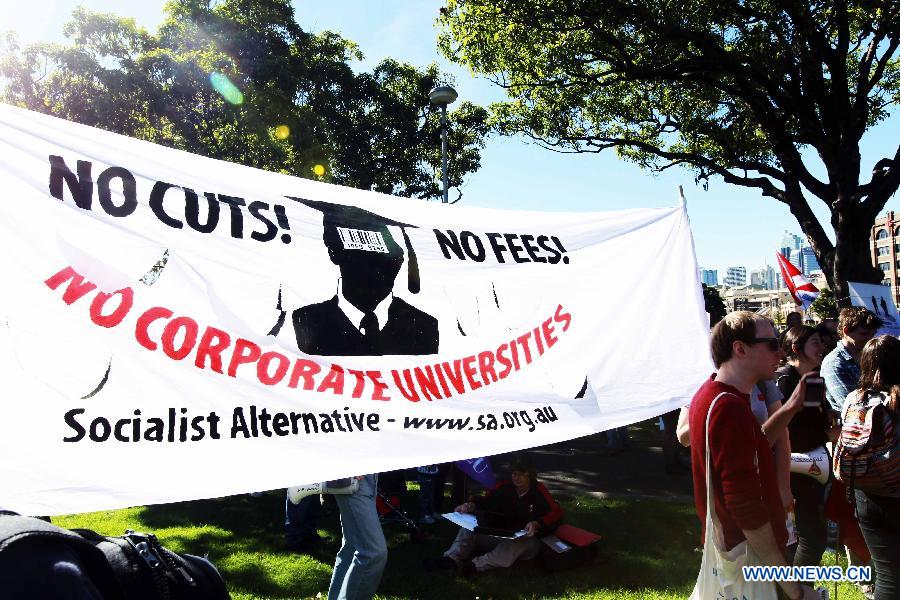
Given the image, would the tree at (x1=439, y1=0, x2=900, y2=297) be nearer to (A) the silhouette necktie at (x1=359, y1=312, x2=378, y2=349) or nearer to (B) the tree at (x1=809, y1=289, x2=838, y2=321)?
(B) the tree at (x1=809, y1=289, x2=838, y2=321)

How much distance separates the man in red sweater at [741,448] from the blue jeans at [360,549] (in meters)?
1.73

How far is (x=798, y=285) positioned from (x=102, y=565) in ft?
44.3

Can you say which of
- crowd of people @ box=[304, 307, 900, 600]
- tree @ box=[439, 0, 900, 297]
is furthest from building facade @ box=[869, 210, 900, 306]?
crowd of people @ box=[304, 307, 900, 600]

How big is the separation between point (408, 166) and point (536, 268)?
21.2 m

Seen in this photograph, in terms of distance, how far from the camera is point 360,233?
10.1 ft

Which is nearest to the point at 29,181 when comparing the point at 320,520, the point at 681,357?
the point at 681,357

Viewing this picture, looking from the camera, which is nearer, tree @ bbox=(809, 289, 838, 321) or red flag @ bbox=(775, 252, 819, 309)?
red flag @ bbox=(775, 252, 819, 309)

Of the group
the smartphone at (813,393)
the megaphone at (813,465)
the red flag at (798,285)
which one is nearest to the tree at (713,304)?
the red flag at (798,285)

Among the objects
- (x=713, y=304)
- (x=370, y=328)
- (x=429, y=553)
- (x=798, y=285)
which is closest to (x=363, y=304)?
(x=370, y=328)

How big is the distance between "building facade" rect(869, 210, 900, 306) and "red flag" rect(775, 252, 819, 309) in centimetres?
9148

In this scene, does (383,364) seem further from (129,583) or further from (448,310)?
(129,583)

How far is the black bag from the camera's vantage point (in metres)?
0.97

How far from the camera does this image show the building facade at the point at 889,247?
92.8m

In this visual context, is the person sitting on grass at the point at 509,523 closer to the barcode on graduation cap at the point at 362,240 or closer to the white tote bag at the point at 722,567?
the white tote bag at the point at 722,567
